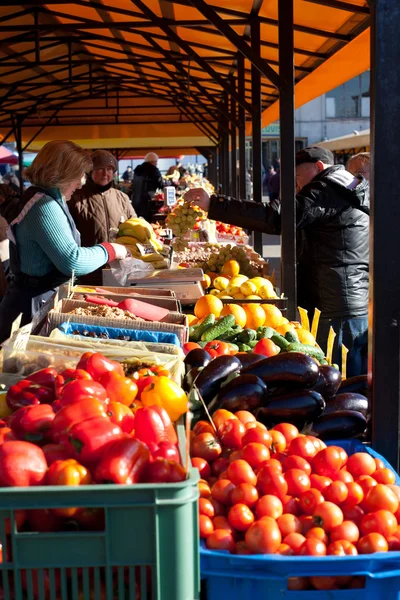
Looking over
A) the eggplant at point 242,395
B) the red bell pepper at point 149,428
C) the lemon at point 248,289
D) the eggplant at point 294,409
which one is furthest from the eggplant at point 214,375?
the lemon at point 248,289

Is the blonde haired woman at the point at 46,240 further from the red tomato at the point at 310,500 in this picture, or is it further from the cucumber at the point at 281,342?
the red tomato at the point at 310,500

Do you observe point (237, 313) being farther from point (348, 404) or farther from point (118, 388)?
point (118, 388)

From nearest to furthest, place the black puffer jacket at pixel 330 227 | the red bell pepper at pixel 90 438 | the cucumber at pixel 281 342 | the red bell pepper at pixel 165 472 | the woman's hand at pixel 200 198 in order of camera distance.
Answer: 1. the red bell pepper at pixel 165 472
2. the red bell pepper at pixel 90 438
3. the cucumber at pixel 281 342
4. the black puffer jacket at pixel 330 227
5. the woman's hand at pixel 200 198

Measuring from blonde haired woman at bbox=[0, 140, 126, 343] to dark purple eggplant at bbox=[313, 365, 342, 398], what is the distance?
169 cm

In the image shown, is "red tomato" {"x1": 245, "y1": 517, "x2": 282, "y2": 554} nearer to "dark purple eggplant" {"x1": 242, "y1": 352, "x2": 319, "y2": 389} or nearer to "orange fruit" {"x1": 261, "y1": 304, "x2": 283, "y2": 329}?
"dark purple eggplant" {"x1": 242, "y1": 352, "x2": 319, "y2": 389}

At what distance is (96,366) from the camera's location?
86.3 inches

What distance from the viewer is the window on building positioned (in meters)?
46.4

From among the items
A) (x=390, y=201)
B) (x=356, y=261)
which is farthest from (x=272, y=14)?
(x=390, y=201)

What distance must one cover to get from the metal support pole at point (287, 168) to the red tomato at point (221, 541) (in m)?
3.07

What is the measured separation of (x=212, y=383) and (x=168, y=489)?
114cm

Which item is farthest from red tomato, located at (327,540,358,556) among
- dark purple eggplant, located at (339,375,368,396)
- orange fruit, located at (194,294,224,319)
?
orange fruit, located at (194,294,224,319)

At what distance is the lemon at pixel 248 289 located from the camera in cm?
452

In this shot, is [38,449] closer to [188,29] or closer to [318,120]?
[188,29]

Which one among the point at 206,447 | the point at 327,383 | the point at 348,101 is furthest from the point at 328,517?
the point at 348,101
